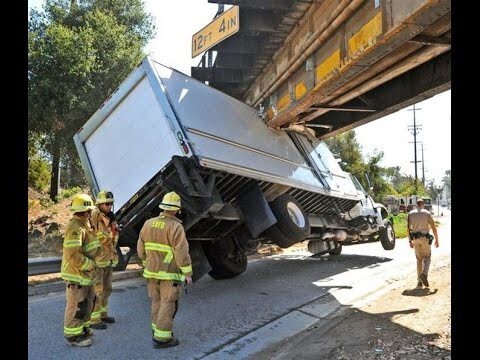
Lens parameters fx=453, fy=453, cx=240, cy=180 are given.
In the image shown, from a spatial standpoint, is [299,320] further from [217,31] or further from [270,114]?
[217,31]

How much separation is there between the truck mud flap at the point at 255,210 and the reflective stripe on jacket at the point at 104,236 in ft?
7.55

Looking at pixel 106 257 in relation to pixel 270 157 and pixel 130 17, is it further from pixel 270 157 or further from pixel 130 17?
pixel 130 17

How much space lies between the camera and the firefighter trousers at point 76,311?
4.64 metres

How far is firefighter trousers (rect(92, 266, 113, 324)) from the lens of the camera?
5289mm

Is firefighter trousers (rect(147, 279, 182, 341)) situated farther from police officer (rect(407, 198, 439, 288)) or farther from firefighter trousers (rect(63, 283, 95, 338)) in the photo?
police officer (rect(407, 198, 439, 288))

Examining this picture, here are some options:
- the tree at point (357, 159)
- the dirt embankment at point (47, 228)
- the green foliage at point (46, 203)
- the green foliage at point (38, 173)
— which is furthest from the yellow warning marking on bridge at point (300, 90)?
the tree at point (357, 159)

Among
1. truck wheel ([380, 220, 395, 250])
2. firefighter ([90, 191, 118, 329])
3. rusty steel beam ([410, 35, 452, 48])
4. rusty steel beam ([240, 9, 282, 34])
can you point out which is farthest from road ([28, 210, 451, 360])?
rusty steel beam ([240, 9, 282, 34])

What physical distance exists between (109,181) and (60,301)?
191 cm

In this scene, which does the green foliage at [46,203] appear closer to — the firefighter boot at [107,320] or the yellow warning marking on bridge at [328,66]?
the firefighter boot at [107,320]

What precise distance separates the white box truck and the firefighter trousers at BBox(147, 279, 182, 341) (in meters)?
1.38

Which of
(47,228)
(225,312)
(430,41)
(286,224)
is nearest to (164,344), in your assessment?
(225,312)

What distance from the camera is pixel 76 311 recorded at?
4.66 metres
